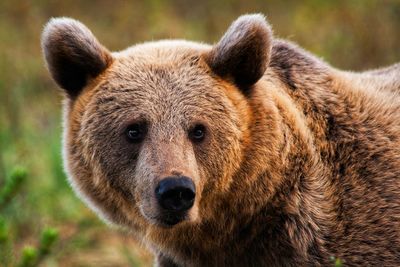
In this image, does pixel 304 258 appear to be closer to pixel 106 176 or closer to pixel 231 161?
pixel 231 161

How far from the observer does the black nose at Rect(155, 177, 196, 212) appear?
4496 millimetres

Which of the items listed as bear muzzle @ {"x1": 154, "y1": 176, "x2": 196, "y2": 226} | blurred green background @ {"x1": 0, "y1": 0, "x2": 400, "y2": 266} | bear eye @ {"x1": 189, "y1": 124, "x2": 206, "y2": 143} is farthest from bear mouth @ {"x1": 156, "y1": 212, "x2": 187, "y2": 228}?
blurred green background @ {"x1": 0, "y1": 0, "x2": 400, "y2": 266}

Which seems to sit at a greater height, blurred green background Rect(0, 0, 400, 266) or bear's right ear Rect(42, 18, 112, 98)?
bear's right ear Rect(42, 18, 112, 98)

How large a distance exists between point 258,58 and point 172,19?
9.46 m

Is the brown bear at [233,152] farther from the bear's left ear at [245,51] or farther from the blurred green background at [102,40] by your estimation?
the blurred green background at [102,40]

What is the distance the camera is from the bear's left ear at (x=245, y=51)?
5.02m

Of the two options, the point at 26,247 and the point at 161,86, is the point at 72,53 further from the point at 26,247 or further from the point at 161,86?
Result: the point at 26,247

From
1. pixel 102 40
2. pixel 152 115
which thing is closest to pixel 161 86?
pixel 152 115

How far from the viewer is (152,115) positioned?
4.88m

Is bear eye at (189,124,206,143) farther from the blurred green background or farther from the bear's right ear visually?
the blurred green background

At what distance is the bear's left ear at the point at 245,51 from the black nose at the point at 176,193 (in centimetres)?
93

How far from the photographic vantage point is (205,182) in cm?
491

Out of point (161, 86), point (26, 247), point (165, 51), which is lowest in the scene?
point (26, 247)

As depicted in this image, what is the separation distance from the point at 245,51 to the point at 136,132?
827mm
